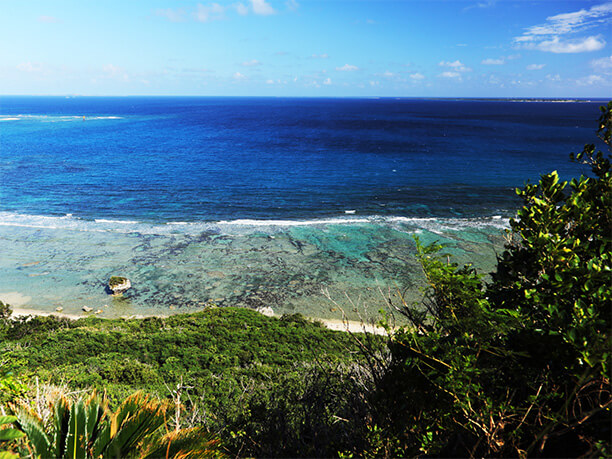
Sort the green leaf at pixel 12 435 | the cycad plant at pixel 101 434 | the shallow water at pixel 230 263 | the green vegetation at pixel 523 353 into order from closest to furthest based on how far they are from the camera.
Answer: the green leaf at pixel 12 435
the green vegetation at pixel 523 353
the cycad plant at pixel 101 434
the shallow water at pixel 230 263

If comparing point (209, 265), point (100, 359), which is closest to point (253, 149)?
point (209, 265)

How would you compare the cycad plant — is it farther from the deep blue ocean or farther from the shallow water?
the deep blue ocean

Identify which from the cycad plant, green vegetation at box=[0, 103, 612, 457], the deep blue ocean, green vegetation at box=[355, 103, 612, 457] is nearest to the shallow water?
the deep blue ocean

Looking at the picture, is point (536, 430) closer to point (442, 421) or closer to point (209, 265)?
point (442, 421)

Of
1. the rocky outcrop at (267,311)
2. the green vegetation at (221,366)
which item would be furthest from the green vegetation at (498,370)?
the rocky outcrop at (267,311)

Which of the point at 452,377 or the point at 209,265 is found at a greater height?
the point at 452,377

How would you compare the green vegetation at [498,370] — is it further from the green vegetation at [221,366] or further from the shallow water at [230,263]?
the shallow water at [230,263]
